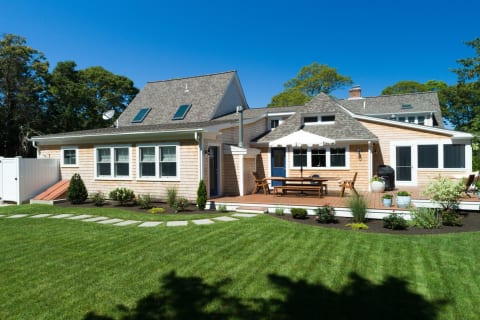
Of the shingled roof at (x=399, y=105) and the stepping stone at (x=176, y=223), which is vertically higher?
the shingled roof at (x=399, y=105)

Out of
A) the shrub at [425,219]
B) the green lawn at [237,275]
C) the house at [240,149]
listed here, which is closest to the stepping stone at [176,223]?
the green lawn at [237,275]

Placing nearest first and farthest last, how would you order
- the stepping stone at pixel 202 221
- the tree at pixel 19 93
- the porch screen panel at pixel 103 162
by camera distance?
1. the stepping stone at pixel 202 221
2. the porch screen panel at pixel 103 162
3. the tree at pixel 19 93

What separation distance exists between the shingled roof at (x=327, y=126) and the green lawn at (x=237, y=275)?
311 inches

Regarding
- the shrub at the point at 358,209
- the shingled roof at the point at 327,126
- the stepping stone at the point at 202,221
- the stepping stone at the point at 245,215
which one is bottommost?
the stepping stone at the point at 202,221

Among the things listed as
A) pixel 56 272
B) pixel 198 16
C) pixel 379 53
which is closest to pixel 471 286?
pixel 56 272

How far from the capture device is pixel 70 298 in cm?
375

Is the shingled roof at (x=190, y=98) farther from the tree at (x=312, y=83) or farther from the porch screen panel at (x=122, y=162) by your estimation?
the tree at (x=312, y=83)

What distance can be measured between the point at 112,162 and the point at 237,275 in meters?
10.5

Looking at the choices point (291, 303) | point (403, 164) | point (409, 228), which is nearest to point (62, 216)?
point (291, 303)

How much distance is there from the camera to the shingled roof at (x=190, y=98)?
58.0ft

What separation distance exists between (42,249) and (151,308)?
12.2 feet

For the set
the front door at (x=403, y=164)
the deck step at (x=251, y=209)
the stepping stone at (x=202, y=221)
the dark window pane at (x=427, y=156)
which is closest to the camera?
the stepping stone at (x=202, y=221)

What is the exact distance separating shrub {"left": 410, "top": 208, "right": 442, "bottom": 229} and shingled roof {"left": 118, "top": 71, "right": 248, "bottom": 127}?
1190 centimetres

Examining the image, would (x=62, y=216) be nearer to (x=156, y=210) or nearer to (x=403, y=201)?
(x=156, y=210)
